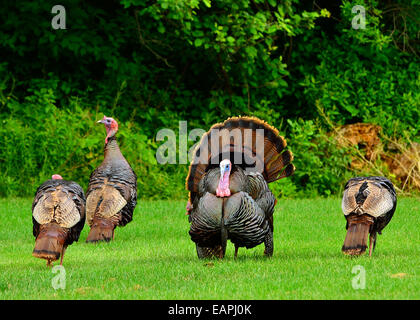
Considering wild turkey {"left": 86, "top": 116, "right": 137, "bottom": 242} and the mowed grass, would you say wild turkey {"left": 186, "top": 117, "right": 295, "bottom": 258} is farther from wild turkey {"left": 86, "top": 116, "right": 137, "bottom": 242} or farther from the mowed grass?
wild turkey {"left": 86, "top": 116, "right": 137, "bottom": 242}

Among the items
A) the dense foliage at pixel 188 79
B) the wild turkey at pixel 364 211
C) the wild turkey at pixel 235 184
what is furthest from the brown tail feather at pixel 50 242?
the dense foliage at pixel 188 79

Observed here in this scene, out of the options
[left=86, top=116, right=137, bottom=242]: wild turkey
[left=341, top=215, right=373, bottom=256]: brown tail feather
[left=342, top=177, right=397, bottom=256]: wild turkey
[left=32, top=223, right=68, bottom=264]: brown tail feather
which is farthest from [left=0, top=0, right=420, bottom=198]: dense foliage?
[left=341, top=215, right=373, bottom=256]: brown tail feather

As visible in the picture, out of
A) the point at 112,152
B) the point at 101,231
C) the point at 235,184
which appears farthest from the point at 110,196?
the point at 235,184

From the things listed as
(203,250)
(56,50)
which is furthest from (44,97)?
(203,250)

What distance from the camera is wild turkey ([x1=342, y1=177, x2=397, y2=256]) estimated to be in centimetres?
746

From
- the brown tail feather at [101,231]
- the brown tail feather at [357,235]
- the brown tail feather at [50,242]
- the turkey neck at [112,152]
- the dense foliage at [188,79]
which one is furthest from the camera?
the dense foliage at [188,79]

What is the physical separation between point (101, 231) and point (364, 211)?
299 cm

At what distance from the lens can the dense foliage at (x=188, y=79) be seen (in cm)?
1338

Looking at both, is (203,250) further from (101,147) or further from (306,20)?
(306,20)

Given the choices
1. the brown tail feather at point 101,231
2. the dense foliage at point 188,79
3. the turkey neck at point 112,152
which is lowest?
the brown tail feather at point 101,231

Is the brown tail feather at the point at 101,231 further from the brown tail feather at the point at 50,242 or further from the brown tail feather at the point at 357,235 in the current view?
the brown tail feather at the point at 357,235

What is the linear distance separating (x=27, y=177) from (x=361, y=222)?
705 centimetres

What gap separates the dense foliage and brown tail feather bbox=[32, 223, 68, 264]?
→ 573 cm

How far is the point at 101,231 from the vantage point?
29.6 ft
